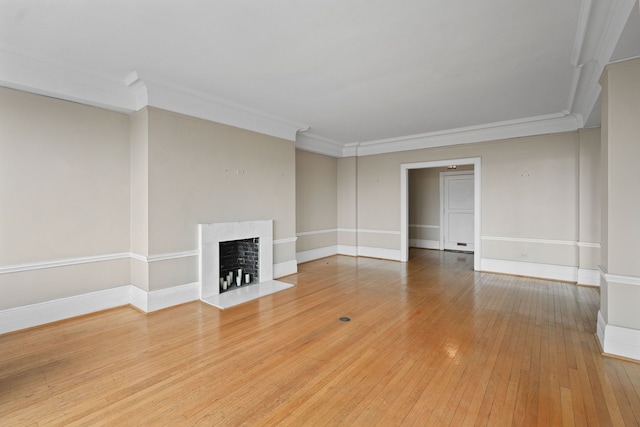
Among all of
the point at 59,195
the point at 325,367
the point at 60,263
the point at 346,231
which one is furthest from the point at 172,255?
the point at 346,231

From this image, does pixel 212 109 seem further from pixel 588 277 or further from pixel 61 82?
pixel 588 277

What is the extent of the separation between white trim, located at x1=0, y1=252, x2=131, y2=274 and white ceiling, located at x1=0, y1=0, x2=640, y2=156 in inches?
74.2

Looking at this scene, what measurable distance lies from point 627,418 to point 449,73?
11.0 ft

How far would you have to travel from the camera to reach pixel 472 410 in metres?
2.01

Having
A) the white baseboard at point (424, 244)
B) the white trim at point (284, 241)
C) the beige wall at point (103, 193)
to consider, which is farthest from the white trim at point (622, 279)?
the white baseboard at point (424, 244)

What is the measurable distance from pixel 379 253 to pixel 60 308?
235 inches

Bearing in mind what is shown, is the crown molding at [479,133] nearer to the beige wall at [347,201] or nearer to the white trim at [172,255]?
the beige wall at [347,201]

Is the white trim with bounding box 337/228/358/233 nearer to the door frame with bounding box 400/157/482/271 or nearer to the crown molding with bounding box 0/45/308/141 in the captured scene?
the door frame with bounding box 400/157/482/271

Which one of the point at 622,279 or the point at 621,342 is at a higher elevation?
the point at 622,279

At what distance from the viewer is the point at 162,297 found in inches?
153

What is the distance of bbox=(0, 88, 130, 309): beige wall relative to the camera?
319 centimetres

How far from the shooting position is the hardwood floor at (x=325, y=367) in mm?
1991

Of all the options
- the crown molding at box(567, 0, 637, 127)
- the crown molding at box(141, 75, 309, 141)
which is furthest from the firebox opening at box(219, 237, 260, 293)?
the crown molding at box(567, 0, 637, 127)

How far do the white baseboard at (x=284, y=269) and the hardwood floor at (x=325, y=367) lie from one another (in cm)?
124
